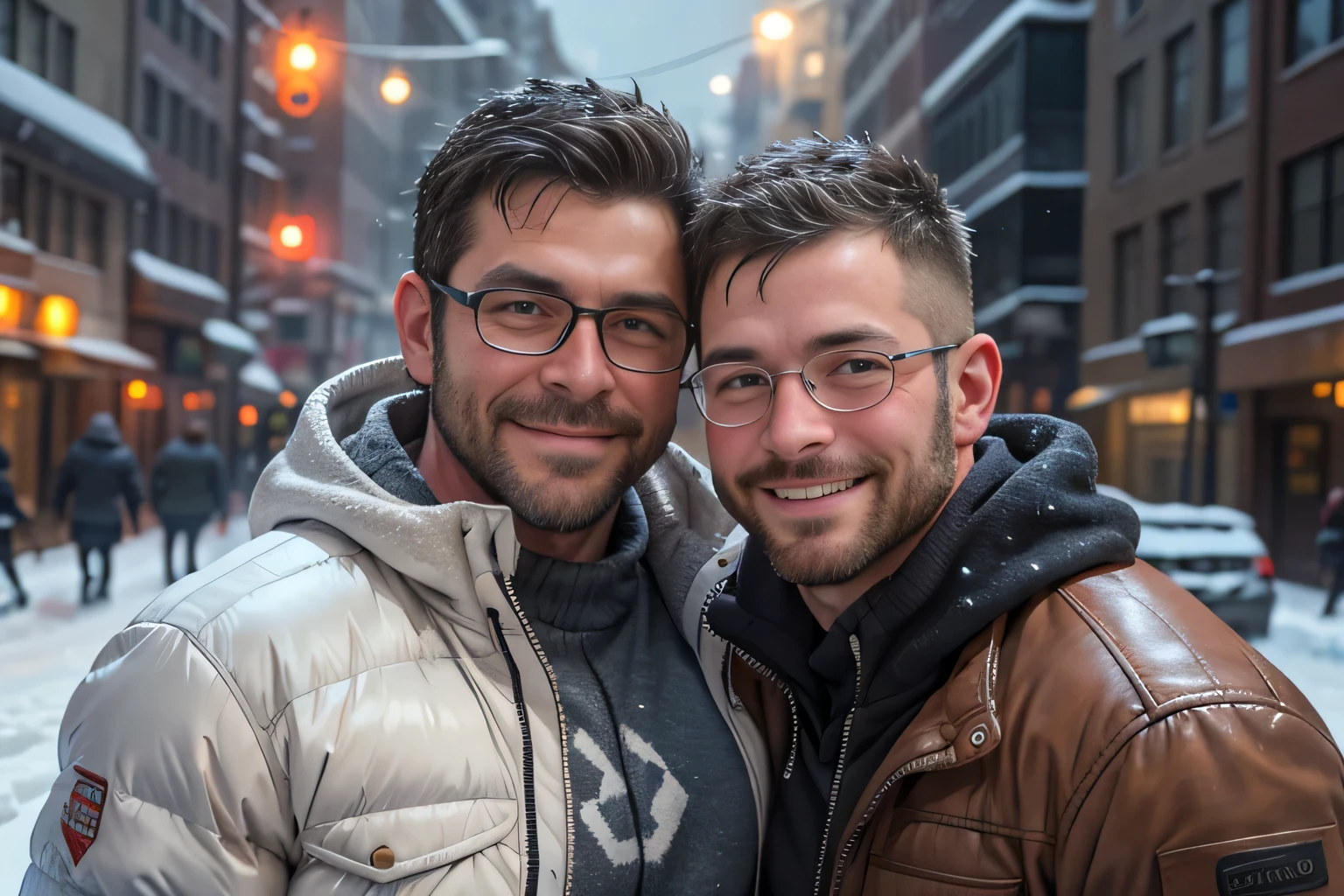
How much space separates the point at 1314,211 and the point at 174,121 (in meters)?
4.69

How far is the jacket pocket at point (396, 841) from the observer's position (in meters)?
1.13

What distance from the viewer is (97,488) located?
374 cm

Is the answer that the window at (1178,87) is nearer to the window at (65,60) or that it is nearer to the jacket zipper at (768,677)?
the jacket zipper at (768,677)

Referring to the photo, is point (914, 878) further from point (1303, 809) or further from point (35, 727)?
point (35, 727)

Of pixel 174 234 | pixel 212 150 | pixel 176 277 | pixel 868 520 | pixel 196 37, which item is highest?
pixel 196 37

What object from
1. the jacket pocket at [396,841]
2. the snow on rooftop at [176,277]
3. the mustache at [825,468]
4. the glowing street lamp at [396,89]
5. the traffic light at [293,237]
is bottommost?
the jacket pocket at [396,841]

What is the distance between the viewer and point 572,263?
4.88 feet

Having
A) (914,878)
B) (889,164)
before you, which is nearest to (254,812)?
(914,878)

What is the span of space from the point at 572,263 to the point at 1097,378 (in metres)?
3.41

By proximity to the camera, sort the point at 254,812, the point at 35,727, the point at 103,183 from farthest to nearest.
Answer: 1. the point at 103,183
2. the point at 35,727
3. the point at 254,812

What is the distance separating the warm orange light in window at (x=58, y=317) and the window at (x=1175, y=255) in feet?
14.5

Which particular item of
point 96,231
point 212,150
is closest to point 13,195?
point 96,231

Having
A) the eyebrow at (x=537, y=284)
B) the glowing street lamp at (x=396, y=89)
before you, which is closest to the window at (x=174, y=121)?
the glowing street lamp at (x=396, y=89)

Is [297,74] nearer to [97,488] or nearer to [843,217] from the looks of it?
[97,488]
